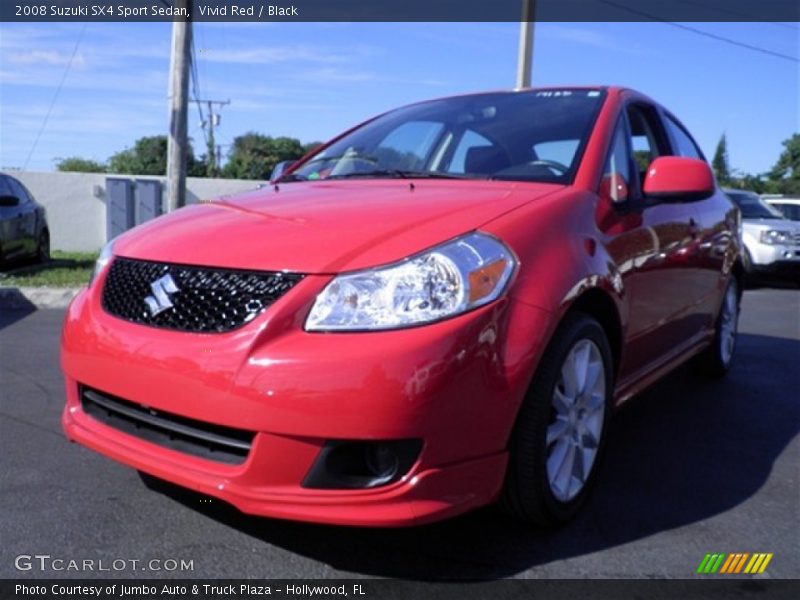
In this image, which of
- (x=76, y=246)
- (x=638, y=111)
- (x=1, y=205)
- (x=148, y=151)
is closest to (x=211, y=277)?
(x=638, y=111)

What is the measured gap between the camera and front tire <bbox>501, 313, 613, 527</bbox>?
2.41 m

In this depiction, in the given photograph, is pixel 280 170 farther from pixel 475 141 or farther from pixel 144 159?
pixel 144 159

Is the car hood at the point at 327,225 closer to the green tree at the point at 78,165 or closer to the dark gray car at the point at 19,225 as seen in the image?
the dark gray car at the point at 19,225

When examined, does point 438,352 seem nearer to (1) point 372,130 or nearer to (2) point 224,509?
(2) point 224,509

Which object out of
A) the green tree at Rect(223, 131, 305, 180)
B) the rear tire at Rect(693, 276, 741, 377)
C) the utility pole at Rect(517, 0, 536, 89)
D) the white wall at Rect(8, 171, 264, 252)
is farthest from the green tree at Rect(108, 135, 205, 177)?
the rear tire at Rect(693, 276, 741, 377)

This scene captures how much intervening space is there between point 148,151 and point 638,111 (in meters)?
64.6

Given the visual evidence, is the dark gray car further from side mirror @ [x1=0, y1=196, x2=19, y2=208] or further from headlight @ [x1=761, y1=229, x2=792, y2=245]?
headlight @ [x1=761, y1=229, x2=792, y2=245]

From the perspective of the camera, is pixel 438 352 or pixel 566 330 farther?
pixel 566 330

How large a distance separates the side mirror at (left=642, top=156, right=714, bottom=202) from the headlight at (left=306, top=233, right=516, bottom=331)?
118cm

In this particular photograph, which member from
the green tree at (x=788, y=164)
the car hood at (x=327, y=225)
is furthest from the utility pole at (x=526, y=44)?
the green tree at (x=788, y=164)

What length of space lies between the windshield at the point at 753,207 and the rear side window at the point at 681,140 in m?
8.07

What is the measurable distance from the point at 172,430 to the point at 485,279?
105 cm

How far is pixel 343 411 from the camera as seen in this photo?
2102 mm

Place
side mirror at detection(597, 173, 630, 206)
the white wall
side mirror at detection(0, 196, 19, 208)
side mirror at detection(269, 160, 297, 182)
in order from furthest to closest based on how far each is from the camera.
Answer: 1. the white wall
2. side mirror at detection(0, 196, 19, 208)
3. side mirror at detection(269, 160, 297, 182)
4. side mirror at detection(597, 173, 630, 206)
